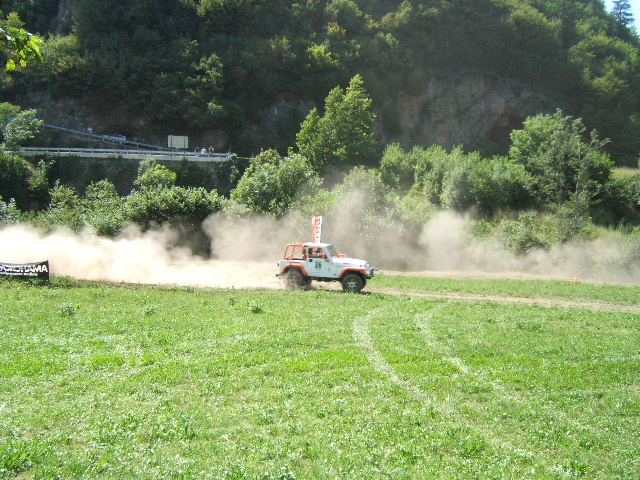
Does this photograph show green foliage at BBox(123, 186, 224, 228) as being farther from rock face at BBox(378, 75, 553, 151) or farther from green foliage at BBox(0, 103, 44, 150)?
rock face at BBox(378, 75, 553, 151)

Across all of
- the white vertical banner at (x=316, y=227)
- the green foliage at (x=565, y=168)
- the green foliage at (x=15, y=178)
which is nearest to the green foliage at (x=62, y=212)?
the green foliage at (x=15, y=178)

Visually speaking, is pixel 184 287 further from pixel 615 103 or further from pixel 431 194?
pixel 615 103

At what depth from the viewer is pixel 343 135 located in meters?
56.9

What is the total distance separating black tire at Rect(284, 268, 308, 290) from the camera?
2675 centimetres

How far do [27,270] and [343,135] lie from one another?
1408 inches

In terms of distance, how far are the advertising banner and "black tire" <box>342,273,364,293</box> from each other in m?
13.7

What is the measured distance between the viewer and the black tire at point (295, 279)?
26750 mm

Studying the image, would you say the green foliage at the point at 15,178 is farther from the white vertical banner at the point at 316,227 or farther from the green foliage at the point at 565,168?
the green foliage at the point at 565,168

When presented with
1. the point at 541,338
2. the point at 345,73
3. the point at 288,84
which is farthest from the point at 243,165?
the point at 541,338

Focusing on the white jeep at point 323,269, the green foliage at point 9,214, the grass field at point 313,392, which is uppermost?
the green foliage at point 9,214

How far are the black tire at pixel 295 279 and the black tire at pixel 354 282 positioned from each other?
2.05 meters

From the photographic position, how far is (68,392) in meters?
11.5

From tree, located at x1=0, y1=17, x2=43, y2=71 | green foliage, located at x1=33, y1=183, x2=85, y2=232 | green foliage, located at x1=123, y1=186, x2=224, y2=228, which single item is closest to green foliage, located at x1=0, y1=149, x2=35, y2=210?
green foliage, located at x1=33, y1=183, x2=85, y2=232

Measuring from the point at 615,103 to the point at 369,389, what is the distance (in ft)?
246
